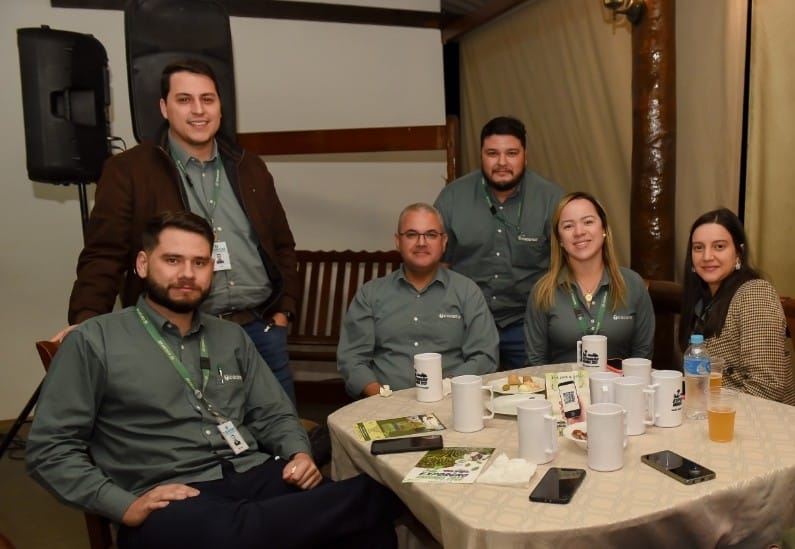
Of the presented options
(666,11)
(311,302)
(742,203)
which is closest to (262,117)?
(311,302)

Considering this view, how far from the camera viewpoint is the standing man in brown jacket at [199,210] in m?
2.32

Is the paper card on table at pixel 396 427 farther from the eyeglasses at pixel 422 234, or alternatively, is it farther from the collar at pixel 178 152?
the collar at pixel 178 152

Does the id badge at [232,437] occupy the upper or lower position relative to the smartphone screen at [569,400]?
lower

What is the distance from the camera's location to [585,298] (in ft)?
7.95

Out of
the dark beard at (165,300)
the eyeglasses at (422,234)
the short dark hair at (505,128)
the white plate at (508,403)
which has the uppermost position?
the short dark hair at (505,128)

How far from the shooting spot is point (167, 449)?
1.82 metres

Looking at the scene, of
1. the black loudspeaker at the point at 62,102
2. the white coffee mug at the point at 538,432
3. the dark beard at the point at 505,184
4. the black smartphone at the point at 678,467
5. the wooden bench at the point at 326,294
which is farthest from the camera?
the wooden bench at the point at 326,294

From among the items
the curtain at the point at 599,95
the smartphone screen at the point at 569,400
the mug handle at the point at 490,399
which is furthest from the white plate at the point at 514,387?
the curtain at the point at 599,95

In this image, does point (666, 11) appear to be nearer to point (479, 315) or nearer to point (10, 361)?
point (479, 315)

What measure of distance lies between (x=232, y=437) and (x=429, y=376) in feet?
1.81

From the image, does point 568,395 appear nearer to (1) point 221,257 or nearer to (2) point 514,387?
(2) point 514,387

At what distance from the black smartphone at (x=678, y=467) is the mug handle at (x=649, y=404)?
148 millimetres

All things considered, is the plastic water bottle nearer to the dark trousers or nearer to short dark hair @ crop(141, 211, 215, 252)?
the dark trousers

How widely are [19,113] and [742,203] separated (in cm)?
399
